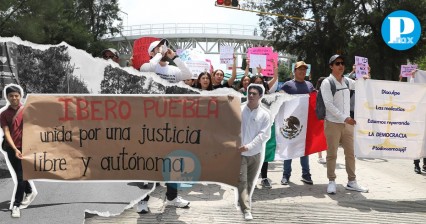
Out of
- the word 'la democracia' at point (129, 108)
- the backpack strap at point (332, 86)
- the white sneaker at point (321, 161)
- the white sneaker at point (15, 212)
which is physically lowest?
the white sneaker at point (321, 161)

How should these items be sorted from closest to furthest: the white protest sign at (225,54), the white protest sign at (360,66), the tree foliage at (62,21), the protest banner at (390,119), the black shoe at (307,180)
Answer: the protest banner at (390,119) < the black shoe at (307,180) < the white protest sign at (360,66) < the white protest sign at (225,54) < the tree foliage at (62,21)

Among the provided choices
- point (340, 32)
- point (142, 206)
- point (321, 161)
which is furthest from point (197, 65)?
point (340, 32)

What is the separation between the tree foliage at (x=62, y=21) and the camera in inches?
1305

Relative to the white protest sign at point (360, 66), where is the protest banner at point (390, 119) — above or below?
below

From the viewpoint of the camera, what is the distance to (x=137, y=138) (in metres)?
4.58

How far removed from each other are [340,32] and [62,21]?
2371 centimetres

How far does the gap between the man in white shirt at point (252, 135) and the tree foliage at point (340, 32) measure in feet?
88.9

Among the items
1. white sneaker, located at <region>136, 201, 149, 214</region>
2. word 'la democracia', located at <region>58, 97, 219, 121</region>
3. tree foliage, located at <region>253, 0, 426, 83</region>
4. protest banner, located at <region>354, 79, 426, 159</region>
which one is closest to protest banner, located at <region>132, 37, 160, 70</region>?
white sneaker, located at <region>136, 201, 149, 214</region>

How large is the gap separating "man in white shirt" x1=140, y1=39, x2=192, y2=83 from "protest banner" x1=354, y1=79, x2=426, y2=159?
228cm

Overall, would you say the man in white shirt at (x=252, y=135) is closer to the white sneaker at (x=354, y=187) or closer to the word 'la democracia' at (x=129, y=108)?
the word 'la democracia' at (x=129, y=108)

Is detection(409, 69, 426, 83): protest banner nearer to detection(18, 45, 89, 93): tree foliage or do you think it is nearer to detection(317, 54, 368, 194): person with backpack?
detection(317, 54, 368, 194): person with backpack

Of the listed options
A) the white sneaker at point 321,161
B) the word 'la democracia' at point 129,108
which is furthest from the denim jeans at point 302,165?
the word 'la democracia' at point 129,108

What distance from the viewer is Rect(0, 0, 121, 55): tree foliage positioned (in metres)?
33.2

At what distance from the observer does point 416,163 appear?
26.3 ft
